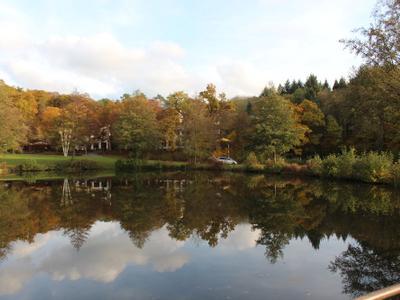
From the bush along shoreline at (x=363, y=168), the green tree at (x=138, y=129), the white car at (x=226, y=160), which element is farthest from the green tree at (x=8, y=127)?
the bush along shoreline at (x=363, y=168)

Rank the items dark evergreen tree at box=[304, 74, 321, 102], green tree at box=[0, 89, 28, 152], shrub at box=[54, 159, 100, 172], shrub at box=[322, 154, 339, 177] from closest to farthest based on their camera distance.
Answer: shrub at box=[322, 154, 339, 177] < green tree at box=[0, 89, 28, 152] < shrub at box=[54, 159, 100, 172] < dark evergreen tree at box=[304, 74, 321, 102]

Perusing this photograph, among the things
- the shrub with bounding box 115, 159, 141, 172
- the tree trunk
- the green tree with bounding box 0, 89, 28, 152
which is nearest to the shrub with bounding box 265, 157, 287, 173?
the shrub with bounding box 115, 159, 141, 172

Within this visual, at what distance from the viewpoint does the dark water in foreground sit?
29.5 ft

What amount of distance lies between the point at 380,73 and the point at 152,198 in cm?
1492

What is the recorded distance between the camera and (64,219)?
1722cm

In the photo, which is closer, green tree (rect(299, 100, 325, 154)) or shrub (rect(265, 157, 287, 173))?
shrub (rect(265, 157, 287, 173))

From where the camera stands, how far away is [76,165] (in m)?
49.0

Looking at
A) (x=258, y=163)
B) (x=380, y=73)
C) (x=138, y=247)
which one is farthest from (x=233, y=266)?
(x=258, y=163)

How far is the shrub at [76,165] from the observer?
4819 centimetres

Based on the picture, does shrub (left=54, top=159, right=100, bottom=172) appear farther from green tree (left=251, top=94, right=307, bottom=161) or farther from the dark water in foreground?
the dark water in foreground

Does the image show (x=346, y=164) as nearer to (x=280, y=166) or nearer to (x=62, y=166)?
(x=280, y=166)

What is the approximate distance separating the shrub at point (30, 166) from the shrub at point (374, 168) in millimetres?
36529

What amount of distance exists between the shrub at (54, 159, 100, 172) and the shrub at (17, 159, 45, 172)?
89.2 inches

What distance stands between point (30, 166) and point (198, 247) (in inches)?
1546
